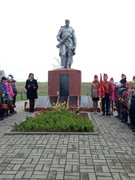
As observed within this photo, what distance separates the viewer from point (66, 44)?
1400 centimetres

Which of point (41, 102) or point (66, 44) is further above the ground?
point (66, 44)

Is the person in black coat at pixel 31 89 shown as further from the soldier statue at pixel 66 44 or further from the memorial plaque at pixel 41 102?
the soldier statue at pixel 66 44

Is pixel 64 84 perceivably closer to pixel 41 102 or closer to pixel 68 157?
pixel 41 102

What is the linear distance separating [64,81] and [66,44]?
2386 millimetres

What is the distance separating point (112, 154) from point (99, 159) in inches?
16.5

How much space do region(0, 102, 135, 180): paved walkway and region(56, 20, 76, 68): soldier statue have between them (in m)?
8.14

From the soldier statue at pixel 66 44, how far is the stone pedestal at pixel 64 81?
1.14 metres

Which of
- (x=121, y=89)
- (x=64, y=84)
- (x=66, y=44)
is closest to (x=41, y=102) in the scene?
(x=64, y=84)

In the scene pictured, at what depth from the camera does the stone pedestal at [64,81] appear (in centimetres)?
1290

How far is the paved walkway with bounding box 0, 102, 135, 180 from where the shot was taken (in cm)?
352

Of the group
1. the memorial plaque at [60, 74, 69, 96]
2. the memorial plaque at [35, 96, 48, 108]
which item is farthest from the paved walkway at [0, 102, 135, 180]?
the memorial plaque at [60, 74, 69, 96]

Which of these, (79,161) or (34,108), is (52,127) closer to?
(79,161)

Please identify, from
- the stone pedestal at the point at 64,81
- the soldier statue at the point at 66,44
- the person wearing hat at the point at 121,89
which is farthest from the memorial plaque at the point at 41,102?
the person wearing hat at the point at 121,89

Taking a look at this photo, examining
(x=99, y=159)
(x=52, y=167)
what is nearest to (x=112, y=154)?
(x=99, y=159)
